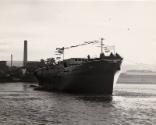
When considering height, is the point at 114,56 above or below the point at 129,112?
above

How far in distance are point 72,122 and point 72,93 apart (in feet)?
130

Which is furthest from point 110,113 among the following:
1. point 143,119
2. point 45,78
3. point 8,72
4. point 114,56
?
point 8,72

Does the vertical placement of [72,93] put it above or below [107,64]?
below

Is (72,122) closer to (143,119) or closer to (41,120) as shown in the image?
(41,120)

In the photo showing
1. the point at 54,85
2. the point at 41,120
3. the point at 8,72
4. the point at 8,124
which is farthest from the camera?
the point at 8,72

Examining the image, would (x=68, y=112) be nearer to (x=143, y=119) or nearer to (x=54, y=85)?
(x=143, y=119)

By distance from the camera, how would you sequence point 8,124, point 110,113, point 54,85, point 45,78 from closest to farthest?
point 8,124
point 110,113
point 54,85
point 45,78

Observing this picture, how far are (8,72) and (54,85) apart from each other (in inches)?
3498

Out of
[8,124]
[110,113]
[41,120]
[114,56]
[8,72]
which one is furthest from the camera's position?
[8,72]

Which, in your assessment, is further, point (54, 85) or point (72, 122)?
point (54, 85)

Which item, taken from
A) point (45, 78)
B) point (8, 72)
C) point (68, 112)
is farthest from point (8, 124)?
point (8, 72)

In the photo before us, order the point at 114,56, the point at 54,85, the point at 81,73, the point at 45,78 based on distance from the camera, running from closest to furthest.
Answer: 1. the point at 81,73
2. the point at 114,56
3. the point at 54,85
4. the point at 45,78

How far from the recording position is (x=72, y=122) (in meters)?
38.9

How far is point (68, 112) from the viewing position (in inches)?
1864
